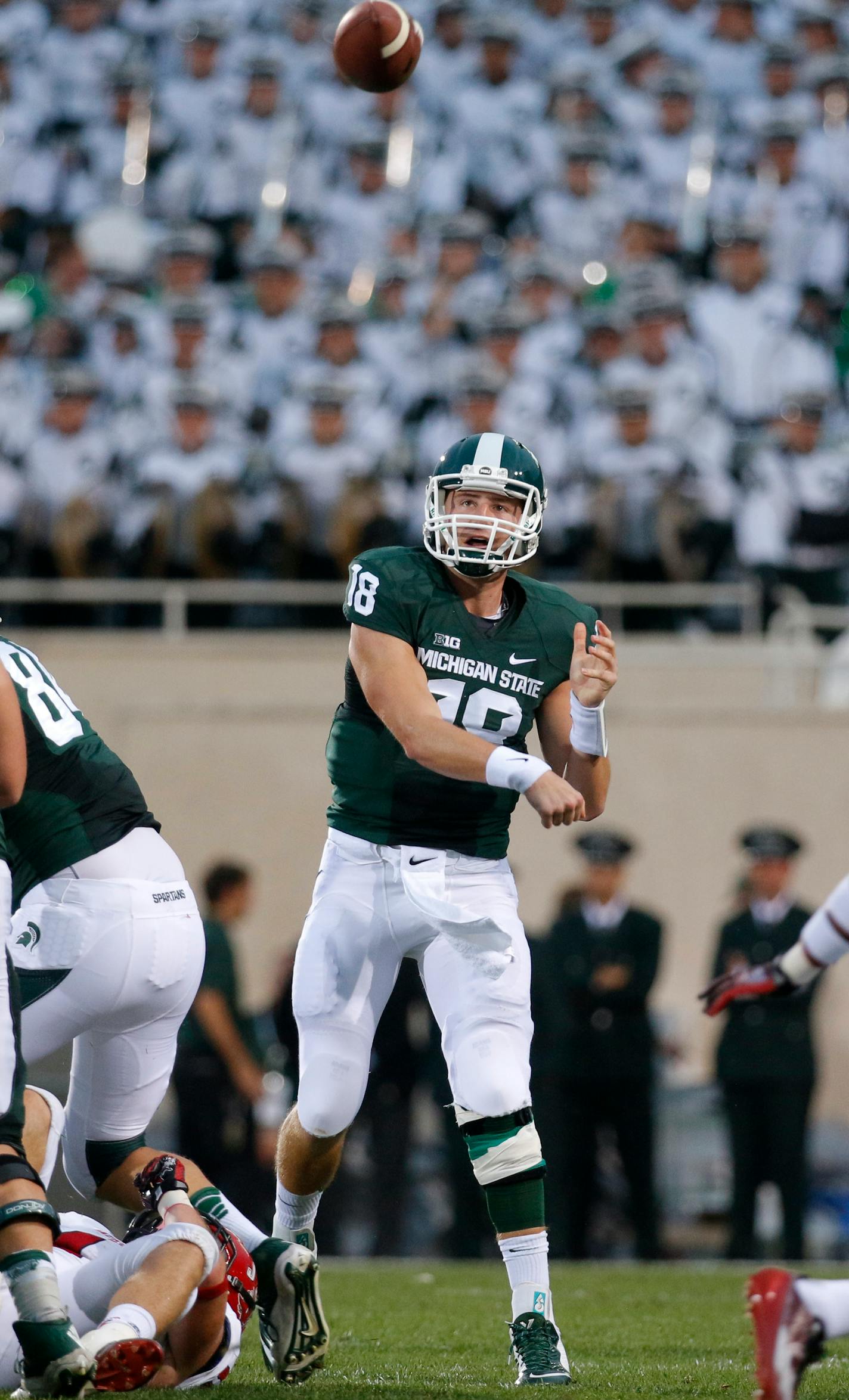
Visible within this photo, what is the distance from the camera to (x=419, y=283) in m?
12.4

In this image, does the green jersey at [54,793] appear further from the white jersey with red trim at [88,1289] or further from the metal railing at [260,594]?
the metal railing at [260,594]

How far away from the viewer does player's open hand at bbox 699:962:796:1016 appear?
407 centimetres

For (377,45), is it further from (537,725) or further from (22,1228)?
(22,1228)

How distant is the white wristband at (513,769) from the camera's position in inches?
169

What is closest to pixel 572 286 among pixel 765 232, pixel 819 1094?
pixel 765 232

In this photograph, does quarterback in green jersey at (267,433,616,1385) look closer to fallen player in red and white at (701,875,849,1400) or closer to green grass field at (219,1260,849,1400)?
green grass field at (219,1260,849,1400)

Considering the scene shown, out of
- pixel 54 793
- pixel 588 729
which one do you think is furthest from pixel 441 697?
pixel 54 793

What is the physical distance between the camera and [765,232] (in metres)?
12.7

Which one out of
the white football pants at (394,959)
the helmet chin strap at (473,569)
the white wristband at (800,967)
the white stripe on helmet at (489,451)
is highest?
the white stripe on helmet at (489,451)

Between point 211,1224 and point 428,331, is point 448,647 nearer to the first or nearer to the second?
point 211,1224

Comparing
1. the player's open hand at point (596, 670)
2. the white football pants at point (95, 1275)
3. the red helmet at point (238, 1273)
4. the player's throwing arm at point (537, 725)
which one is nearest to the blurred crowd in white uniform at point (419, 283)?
the player's throwing arm at point (537, 725)

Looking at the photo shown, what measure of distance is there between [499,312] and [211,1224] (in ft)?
26.2

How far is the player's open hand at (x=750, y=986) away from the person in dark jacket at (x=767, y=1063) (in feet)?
14.4

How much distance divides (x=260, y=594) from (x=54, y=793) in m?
6.17
